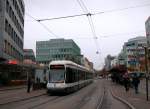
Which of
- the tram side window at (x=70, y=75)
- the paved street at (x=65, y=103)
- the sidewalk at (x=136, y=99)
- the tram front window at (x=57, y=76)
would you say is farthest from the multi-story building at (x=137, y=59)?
the tram front window at (x=57, y=76)

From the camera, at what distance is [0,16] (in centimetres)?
5709

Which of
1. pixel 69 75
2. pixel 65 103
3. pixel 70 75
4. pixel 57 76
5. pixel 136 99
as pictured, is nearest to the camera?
pixel 65 103

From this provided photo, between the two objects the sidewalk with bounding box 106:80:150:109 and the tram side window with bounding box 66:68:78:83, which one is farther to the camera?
the tram side window with bounding box 66:68:78:83

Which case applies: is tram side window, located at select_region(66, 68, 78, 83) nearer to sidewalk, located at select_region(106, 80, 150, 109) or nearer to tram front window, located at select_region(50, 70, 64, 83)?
tram front window, located at select_region(50, 70, 64, 83)

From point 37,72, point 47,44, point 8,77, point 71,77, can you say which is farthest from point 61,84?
point 47,44

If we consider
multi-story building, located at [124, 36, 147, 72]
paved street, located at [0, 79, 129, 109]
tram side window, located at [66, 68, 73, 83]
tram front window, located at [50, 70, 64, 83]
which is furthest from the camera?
tram side window, located at [66, 68, 73, 83]

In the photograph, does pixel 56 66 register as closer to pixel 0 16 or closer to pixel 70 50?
pixel 0 16

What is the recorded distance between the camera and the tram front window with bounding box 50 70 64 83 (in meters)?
31.8

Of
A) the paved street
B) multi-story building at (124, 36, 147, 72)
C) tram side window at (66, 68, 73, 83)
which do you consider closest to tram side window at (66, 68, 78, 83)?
tram side window at (66, 68, 73, 83)

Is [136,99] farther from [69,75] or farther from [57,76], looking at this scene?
[69,75]

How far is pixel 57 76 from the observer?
3203 centimetres

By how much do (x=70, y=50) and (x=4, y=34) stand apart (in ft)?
194

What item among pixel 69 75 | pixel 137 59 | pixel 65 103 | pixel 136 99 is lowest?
pixel 65 103

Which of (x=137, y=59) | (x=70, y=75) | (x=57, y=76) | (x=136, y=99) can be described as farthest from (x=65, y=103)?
(x=137, y=59)
